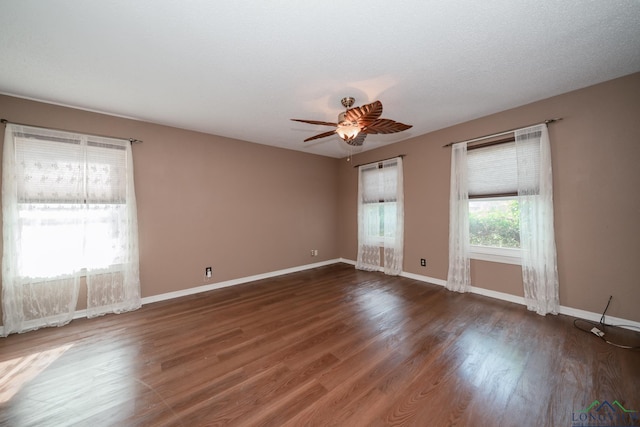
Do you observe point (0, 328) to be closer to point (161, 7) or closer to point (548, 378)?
point (161, 7)

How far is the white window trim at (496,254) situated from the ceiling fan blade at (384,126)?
2.27 m

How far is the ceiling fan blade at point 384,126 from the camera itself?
220 centimetres

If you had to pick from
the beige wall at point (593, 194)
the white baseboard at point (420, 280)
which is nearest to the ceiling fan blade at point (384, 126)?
the beige wall at point (593, 194)

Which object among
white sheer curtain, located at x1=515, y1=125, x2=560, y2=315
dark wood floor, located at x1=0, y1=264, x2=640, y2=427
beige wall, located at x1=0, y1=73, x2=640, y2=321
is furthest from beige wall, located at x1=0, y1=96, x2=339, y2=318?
white sheer curtain, located at x1=515, y1=125, x2=560, y2=315

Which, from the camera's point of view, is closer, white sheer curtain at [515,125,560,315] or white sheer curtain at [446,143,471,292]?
white sheer curtain at [515,125,560,315]

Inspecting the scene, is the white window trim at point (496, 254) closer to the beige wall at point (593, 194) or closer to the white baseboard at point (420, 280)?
the beige wall at point (593, 194)

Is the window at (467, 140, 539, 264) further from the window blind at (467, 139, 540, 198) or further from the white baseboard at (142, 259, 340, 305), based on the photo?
the white baseboard at (142, 259, 340, 305)

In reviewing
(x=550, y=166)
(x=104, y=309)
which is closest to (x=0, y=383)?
(x=104, y=309)

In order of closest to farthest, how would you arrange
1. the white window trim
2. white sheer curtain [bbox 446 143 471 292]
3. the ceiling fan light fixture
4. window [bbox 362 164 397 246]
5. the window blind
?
1. the ceiling fan light fixture
2. the window blind
3. the white window trim
4. white sheer curtain [bbox 446 143 471 292]
5. window [bbox 362 164 397 246]

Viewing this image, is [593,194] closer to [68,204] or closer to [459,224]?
[459,224]

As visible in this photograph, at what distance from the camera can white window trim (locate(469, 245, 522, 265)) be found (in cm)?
290

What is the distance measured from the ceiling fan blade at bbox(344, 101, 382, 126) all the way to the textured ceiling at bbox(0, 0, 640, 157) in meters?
0.40

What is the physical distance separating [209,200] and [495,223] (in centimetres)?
449

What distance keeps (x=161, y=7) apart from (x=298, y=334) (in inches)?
112
